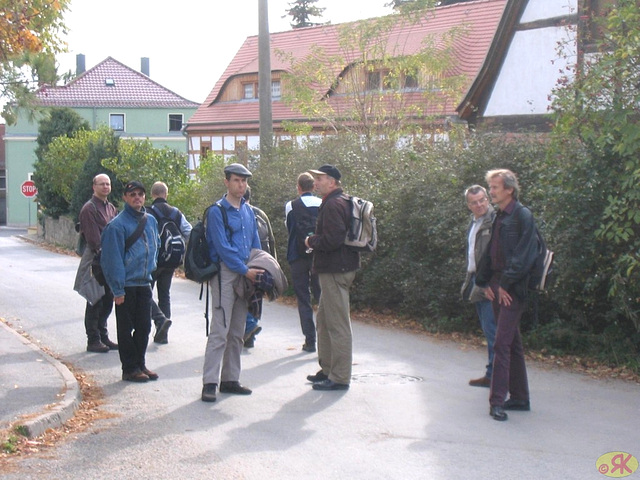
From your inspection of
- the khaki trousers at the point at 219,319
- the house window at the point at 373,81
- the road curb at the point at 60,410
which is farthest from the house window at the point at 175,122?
the khaki trousers at the point at 219,319

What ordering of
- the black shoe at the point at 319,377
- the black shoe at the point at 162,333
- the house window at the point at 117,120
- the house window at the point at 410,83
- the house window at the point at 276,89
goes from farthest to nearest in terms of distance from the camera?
the house window at the point at 117,120 → the house window at the point at 276,89 → the house window at the point at 410,83 → the black shoe at the point at 162,333 → the black shoe at the point at 319,377

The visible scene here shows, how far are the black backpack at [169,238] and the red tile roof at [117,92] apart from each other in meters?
55.3

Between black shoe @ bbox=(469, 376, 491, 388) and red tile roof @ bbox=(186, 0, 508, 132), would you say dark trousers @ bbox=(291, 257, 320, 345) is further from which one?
red tile roof @ bbox=(186, 0, 508, 132)

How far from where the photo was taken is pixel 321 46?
29250 mm

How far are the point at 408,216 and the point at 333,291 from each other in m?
4.85

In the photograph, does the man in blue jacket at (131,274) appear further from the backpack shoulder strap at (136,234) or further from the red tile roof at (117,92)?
the red tile roof at (117,92)

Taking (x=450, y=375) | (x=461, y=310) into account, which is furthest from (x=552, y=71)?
(x=450, y=375)

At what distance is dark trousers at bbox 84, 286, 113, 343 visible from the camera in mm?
10688

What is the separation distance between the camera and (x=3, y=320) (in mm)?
13398

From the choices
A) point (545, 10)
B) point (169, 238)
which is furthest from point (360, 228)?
point (545, 10)

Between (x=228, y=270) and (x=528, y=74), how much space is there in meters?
13.8

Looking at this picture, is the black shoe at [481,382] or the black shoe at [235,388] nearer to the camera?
the black shoe at [235,388]

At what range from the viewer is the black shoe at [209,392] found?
804 cm

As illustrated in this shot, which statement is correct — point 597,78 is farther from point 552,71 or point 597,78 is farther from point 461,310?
point 552,71
